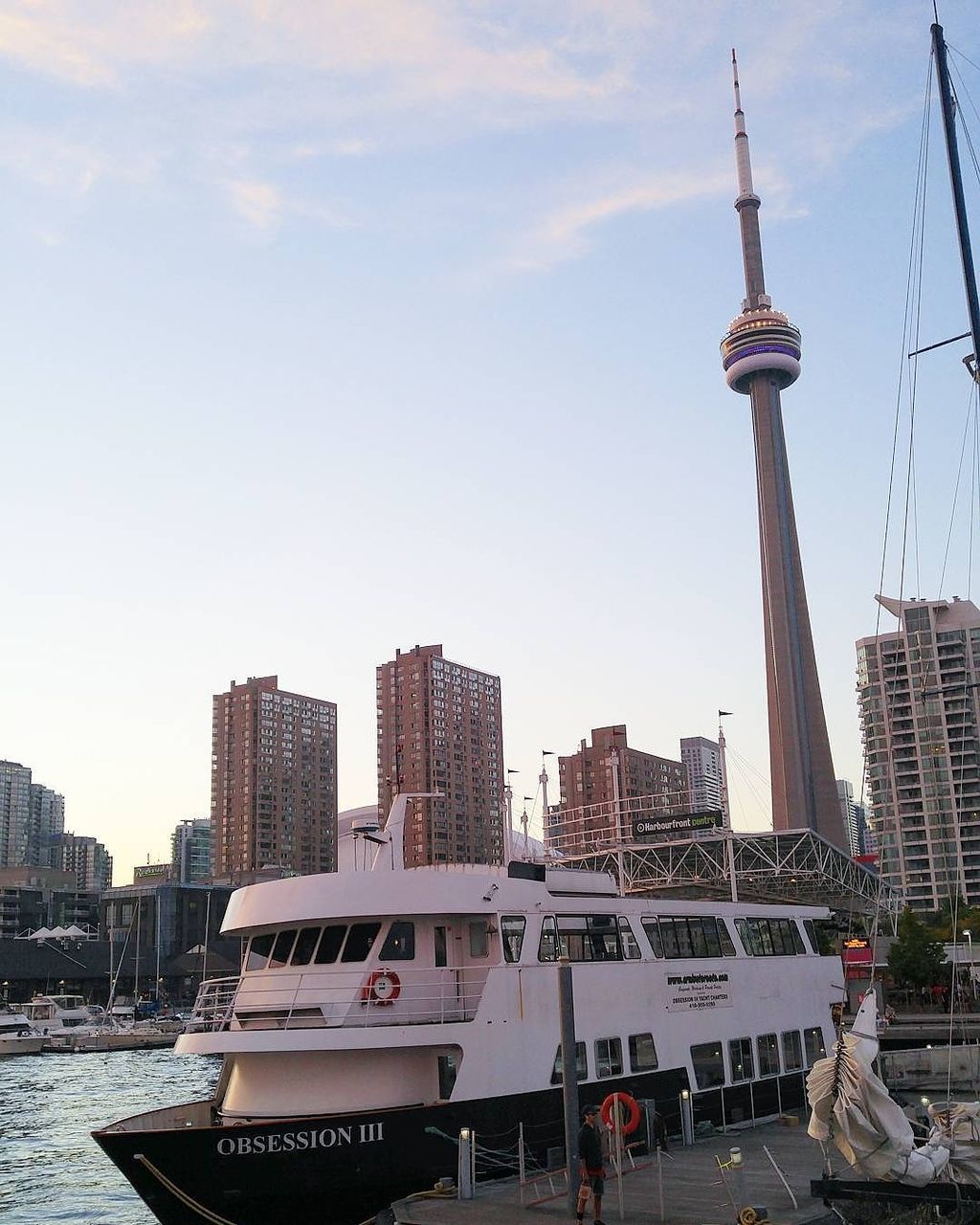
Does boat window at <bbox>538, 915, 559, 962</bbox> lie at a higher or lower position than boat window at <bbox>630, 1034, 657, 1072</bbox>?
higher

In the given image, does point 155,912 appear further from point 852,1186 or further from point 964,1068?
point 852,1186

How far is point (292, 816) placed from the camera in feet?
584

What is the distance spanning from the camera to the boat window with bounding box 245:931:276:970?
19.9 metres

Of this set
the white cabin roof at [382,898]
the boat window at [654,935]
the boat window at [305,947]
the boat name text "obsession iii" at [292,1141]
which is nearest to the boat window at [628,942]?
the boat window at [654,935]

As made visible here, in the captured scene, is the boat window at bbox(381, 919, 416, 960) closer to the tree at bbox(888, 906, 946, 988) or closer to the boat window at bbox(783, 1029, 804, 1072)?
the boat window at bbox(783, 1029, 804, 1072)

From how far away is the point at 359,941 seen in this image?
19.0 m

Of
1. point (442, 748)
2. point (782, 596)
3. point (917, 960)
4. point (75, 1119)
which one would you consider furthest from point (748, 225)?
point (75, 1119)

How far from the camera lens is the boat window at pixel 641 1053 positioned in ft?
68.2

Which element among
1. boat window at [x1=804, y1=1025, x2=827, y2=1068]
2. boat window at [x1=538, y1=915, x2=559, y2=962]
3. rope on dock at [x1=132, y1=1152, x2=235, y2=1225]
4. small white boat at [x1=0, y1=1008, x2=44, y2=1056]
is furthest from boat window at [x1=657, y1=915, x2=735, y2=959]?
small white boat at [x1=0, y1=1008, x2=44, y2=1056]

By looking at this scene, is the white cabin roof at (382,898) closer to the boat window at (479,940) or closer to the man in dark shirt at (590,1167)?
the boat window at (479,940)

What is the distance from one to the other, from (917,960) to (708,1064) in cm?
5143

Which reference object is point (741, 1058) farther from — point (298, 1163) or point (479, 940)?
point (298, 1163)

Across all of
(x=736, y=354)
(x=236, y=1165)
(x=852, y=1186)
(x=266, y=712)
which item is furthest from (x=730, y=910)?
(x=266, y=712)

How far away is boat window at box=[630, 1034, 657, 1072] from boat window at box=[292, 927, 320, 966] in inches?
246
